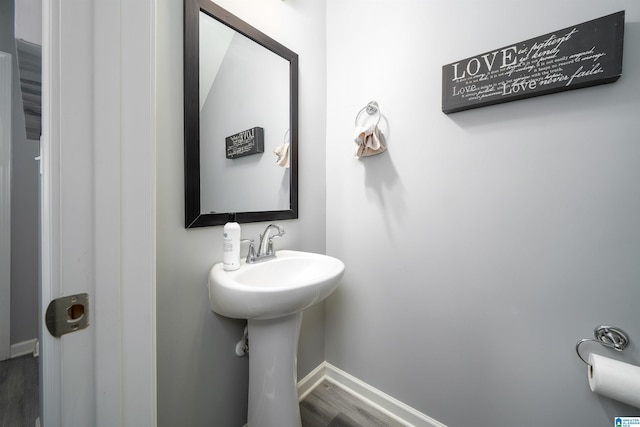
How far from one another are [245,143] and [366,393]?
146 cm

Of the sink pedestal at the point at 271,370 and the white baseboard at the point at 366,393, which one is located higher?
the sink pedestal at the point at 271,370

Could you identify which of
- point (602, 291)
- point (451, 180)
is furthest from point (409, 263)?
point (602, 291)

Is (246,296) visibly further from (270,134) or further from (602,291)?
(602,291)

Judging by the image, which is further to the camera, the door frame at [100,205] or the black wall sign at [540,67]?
the black wall sign at [540,67]

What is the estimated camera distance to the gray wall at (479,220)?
0.73 meters

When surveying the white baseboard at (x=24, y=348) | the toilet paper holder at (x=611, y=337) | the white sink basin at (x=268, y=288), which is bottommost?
the white baseboard at (x=24, y=348)

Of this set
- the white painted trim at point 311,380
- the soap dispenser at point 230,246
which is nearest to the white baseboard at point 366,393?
the white painted trim at point 311,380

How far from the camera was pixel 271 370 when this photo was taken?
2.95 feet

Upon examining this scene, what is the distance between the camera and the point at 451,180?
0.99m

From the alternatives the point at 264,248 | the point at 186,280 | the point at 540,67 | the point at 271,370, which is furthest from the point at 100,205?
the point at 540,67

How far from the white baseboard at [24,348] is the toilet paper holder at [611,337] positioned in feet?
9.97

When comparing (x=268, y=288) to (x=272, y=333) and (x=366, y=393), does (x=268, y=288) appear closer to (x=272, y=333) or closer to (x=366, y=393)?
(x=272, y=333)

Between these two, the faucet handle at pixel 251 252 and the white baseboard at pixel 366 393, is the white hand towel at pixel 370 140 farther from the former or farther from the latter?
the white baseboard at pixel 366 393

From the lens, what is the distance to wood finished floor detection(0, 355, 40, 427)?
3.53ft
